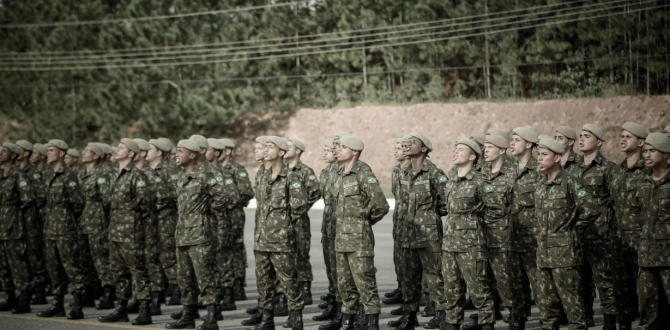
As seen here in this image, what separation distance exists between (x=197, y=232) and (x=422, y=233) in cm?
262

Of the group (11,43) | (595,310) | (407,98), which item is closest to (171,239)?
(595,310)

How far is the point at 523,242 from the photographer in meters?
8.05

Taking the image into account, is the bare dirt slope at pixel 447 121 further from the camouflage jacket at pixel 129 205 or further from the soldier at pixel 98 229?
the camouflage jacket at pixel 129 205

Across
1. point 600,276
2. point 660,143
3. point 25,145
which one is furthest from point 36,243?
point 660,143

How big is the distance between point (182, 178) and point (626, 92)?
27374mm

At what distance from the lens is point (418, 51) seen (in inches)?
1538

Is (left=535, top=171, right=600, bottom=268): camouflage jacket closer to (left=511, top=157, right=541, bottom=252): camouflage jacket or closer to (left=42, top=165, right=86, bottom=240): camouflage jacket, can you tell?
(left=511, top=157, right=541, bottom=252): camouflage jacket

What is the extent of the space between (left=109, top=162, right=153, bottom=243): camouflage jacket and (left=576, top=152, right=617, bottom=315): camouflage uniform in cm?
538

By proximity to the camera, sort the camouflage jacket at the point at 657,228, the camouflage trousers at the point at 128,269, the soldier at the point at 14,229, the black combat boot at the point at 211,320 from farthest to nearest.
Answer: the soldier at the point at 14,229 < the camouflage trousers at the point at 128,269 < the black combat boot at the point at 211,320 < the camouflage jacket at the point at 657,228

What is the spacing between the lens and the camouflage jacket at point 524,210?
8039 mm

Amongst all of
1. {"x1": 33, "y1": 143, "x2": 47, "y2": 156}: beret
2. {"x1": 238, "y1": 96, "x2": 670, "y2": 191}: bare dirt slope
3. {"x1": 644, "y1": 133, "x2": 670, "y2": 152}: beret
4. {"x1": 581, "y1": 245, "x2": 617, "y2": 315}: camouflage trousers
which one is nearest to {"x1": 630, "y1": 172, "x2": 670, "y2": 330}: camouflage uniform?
{"x1": 644, "y1": 133, "x2": 670, "y2": 152}: beret

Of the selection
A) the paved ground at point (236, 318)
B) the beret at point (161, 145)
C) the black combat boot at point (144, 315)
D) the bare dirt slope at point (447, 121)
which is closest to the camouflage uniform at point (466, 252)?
the paved ground at point (236, 318)

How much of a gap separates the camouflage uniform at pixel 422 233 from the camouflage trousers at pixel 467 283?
0.59 metres

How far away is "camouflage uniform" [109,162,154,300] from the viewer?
29.1 ft
